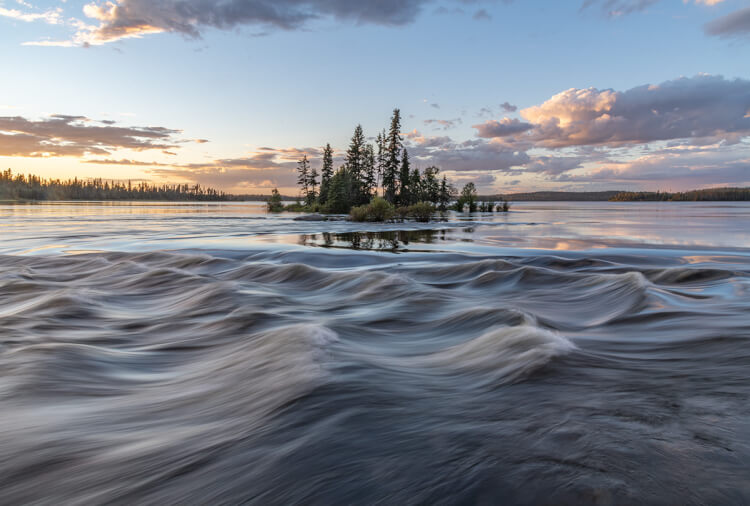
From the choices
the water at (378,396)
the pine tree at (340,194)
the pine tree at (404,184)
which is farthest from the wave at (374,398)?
the pine tree at (404,184)

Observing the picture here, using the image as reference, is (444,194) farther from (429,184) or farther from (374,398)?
(374,398)

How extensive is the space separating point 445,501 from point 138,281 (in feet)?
36.9

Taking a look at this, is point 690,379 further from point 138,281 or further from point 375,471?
point 138,281

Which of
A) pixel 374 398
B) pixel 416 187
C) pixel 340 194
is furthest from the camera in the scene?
pixel 416 187

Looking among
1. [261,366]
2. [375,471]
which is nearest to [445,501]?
[375,471]

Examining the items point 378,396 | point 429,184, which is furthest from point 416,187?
point 378,396

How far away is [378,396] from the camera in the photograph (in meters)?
4.16

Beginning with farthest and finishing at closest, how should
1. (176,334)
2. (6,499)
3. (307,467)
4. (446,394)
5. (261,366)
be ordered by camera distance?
(176,334), (261,366), (446,394), (307,467), (6,499)

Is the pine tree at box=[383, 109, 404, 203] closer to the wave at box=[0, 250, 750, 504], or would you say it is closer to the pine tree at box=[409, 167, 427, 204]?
the pine tree at box=[409, 167, 427, 204]

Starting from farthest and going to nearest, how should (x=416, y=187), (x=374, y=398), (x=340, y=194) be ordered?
(x=416, y=187), (x=340, y=194), (x=374, y=398)

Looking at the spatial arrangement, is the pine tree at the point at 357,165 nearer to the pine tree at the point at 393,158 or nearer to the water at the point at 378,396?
the pine tree at the point at 393,158

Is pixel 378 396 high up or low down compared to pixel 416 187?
down

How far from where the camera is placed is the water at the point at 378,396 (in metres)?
2.73

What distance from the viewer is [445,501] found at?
2510mm
